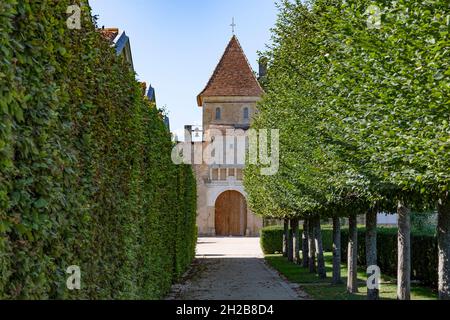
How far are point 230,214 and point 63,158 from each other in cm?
4765

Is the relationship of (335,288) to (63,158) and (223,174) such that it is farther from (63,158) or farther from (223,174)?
(223,174)

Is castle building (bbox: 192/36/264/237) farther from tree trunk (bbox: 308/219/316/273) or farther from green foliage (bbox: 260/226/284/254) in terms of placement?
tree trunk (bbox: 308/219/316/273)

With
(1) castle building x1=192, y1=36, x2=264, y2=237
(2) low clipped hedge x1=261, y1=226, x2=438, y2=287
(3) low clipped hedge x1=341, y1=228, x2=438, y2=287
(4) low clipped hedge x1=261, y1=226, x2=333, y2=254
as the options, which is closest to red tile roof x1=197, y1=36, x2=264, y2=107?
(1) castle building x1=192, y1=36, x2=264, y2=237

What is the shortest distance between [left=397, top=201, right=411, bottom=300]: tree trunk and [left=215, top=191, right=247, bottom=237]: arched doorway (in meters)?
38.7

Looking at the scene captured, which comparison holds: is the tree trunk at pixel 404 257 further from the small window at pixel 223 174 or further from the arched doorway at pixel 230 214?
the arched doorway at pixel 230 214

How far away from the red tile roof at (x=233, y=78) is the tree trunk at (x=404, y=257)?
3781 cm

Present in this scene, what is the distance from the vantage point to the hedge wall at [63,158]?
3676 mm

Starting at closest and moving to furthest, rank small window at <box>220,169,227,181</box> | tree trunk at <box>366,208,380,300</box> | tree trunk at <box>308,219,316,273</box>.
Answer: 1. tree trunk at <box>366,208,380,300</box>
2. tree trunk at <box>308,219,316,273</box>
3. small window at <box>220,169,227,181</box>

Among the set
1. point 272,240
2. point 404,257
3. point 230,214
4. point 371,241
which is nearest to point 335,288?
point 371,241

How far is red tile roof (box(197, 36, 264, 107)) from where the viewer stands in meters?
50.9

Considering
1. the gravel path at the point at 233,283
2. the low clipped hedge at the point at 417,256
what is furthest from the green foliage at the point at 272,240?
the low clipped hedge at the point at 417,256

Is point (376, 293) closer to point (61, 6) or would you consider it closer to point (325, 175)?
point (325, 175)
